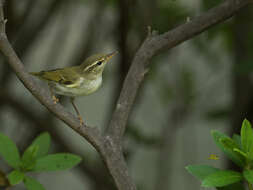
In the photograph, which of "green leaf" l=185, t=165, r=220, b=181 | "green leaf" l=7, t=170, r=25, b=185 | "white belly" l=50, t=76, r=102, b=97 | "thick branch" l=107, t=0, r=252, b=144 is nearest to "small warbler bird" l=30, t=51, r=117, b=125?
"white belly" l=50, t=76, r=102, b=97

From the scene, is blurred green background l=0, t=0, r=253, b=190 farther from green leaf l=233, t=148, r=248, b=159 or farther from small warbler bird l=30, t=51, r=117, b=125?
green leaf l=233, t=148, r=248, b=159

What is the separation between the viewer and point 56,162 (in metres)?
1.47

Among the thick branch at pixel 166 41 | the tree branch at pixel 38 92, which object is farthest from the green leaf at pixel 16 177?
the thick branch at pixel 166 41

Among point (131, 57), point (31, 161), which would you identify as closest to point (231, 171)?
point (31, 161)

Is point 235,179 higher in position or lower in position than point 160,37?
lower

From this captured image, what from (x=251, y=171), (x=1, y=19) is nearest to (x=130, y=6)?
(x=1, y=19)

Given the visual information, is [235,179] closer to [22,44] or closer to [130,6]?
[130,6]

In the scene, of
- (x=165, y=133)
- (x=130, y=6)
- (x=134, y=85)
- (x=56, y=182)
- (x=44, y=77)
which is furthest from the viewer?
(x=56, y=182)

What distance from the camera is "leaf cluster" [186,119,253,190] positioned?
1268mm

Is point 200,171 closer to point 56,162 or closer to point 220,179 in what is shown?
point 220,179

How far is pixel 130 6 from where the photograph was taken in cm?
261

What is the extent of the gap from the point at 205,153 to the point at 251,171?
384cm

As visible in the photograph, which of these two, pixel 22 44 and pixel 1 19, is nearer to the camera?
pixel 1 19

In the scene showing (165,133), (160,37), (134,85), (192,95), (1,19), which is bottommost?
(165,133)
